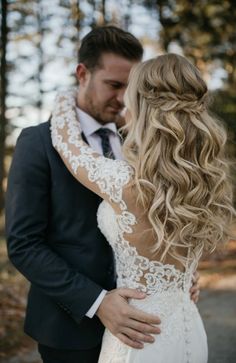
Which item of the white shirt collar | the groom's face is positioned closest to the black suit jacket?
the white shirt collar

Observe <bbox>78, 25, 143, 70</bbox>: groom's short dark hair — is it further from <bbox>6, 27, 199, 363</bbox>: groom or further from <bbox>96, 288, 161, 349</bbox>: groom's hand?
<bbox>96, 288, 161, 349</bbox>: groom's hand

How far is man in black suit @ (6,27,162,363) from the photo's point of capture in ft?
6.75

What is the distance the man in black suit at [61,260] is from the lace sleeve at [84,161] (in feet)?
0.29

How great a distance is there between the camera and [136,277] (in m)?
2.05

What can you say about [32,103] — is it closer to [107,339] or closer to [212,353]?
[212,353]

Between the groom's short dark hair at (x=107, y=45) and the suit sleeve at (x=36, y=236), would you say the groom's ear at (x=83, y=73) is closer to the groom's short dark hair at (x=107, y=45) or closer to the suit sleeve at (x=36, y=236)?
the groom's short dark hair at (x=107, y=45)

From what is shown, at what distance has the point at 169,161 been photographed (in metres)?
1.93

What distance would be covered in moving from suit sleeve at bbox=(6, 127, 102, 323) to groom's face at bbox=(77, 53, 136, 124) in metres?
0.51

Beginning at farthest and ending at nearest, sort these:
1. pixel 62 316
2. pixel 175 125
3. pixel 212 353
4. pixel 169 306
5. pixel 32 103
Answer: pixel 32 103, pixel 212 353, pixel 62 316, pixel 169 306, pixel 175 125

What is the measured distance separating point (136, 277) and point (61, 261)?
0.36 metres

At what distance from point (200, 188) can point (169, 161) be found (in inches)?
7.5

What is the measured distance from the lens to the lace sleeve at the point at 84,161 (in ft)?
6.44

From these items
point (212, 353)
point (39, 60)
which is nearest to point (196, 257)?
point (212, 353)

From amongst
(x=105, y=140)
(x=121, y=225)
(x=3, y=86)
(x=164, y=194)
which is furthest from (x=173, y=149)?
(x=3, y=86)
